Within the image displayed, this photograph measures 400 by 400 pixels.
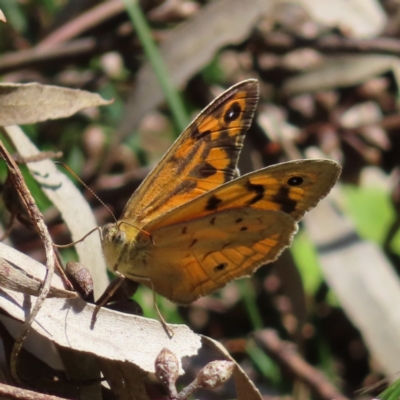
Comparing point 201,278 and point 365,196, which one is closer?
point 201,278

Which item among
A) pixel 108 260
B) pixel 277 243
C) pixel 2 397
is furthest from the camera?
pixel 277 243

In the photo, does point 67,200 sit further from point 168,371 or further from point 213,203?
point 168,371

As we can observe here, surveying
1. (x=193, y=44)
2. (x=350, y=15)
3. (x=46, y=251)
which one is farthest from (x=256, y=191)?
(x=350, y=15)

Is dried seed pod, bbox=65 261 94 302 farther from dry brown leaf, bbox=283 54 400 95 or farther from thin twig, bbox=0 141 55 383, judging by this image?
dry brown leaf, bbox=283 54 400 95

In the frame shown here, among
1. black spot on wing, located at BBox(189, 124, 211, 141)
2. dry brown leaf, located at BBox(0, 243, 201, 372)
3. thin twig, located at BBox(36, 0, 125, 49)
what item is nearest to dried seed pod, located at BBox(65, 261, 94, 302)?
dry brown leaf, located at BBox(0, 243, 201, 372)

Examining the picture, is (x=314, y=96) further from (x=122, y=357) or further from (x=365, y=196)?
(x=122, y=357)

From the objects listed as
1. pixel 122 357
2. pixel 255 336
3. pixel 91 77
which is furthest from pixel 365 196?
pixel 122 357

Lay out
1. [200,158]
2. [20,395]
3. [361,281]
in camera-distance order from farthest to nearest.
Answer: [361,281] < [200,158] < [20,395]
